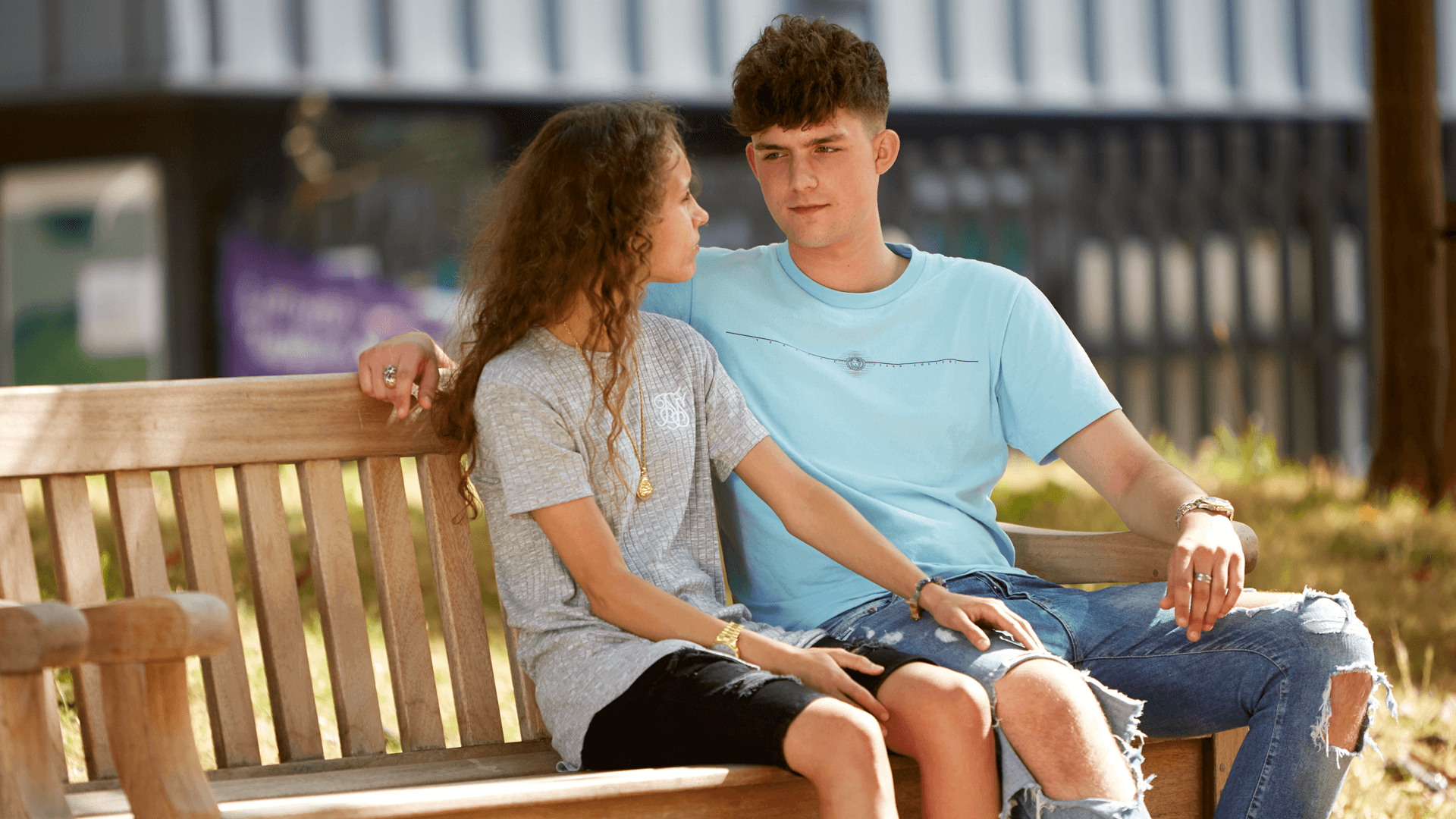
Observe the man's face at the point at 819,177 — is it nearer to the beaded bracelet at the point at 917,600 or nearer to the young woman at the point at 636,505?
the young woman at the point at 636,505

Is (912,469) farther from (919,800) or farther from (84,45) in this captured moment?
(84,45)

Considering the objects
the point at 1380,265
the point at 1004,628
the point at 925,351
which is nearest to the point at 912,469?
the point at 925,351

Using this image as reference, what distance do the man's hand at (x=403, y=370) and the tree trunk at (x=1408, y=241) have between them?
4741mm

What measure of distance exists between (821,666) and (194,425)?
1176 millimetres

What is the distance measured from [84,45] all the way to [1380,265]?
7.35m

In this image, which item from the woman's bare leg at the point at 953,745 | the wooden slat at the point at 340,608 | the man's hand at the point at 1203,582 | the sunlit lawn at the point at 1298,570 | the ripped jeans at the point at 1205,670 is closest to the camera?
the woman's bare leg at the point at 953,745

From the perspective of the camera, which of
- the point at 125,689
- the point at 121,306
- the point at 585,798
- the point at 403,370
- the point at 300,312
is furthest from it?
the point at 121,306

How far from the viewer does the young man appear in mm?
2217

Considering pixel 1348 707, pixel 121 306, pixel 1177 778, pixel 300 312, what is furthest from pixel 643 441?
pixel 121 306

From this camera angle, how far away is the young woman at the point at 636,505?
1.97 m

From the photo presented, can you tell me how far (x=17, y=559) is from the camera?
7.32 feet

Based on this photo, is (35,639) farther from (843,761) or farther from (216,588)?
(843,761)

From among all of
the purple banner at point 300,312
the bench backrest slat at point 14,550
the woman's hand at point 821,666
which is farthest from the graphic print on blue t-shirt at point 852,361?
the purple banner at point 300,312

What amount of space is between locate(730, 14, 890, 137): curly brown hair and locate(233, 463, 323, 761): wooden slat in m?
1.09
